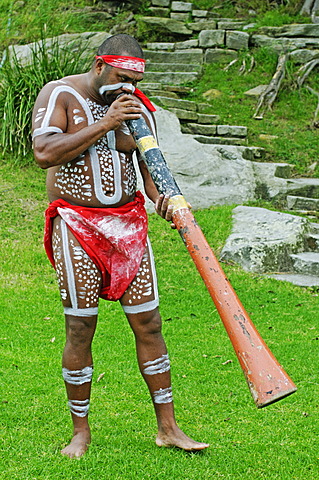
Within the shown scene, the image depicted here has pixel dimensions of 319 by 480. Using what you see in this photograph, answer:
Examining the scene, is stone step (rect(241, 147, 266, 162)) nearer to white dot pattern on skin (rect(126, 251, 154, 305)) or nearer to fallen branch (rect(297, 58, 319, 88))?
fallen branch (rect(297, 58, 319, 88))

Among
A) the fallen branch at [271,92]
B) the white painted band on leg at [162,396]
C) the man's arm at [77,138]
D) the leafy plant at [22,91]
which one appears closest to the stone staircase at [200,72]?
the fallen branch at [271,92]

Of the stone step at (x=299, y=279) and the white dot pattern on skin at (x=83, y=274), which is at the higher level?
the white dot pattern on skin at (x=83, y=274)

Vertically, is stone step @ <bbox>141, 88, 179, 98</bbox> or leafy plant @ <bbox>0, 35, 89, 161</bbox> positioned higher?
leafy plant @ <bbox>0, 35, 89, 161</bbox>

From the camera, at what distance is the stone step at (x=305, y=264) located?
7.39 m

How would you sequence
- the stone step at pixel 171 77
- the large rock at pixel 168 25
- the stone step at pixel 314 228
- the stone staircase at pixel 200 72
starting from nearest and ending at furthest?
the stone step at pixel 314 228, the stone staircase at pixel 200 72, the stone step at pixel 171 77, the large rock at pixel 168 25

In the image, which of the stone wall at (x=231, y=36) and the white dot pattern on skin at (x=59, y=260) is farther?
the stone wall at (x=231, y=36)

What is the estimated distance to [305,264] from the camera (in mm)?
7426

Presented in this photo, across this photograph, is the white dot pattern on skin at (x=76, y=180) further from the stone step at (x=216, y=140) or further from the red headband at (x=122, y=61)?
the stone step at (x=216, y=140)

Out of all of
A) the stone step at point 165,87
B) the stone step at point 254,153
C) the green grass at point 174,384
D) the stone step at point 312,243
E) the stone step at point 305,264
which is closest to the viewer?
the green grass at point 174,384

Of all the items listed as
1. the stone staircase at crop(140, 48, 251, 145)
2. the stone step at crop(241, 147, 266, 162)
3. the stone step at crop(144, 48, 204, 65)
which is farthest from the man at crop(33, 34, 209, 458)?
the stone step at crop(144, 48, 204, 65)

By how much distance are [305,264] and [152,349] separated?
4332 mm

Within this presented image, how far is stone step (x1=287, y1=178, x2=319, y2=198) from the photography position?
944 cm

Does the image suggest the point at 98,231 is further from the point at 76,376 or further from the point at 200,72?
the point at 200,72

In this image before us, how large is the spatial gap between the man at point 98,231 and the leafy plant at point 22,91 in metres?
6.08
